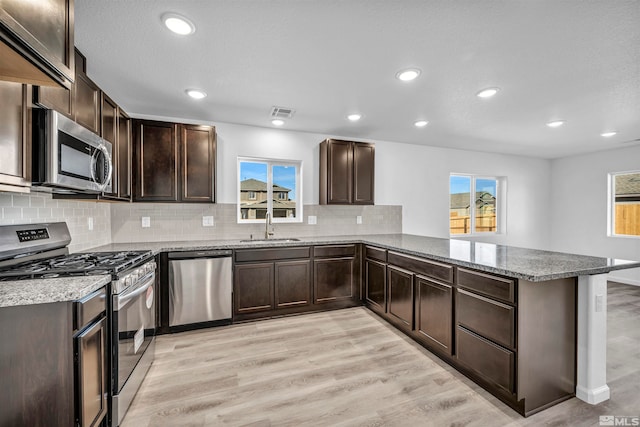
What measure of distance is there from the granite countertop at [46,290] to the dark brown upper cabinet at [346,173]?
2.83m

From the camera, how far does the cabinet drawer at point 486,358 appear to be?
184 cm

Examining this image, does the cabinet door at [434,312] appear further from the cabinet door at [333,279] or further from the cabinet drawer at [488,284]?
the cabinet door at [333,279]

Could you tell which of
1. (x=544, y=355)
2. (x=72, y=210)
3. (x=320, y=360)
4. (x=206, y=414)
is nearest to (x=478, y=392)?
(x=544, y=355)

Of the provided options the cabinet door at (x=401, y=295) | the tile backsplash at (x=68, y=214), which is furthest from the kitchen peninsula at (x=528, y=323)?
the tile backsplash at (x=68, y=214)

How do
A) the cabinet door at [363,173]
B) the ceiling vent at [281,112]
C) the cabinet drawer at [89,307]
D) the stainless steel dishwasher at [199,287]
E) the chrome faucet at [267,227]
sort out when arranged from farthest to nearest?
the cabinet door at [363,173] < the chrome faucet at [267,227] < the ceiling vent at [281,112] < the stainless steel dishwasher at [199,287] < the cabinet drawer at [89,307]

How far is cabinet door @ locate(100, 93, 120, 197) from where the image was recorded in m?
2.35

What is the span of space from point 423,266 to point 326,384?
4.32 feet

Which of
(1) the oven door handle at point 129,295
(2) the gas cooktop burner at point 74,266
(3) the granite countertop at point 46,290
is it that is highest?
(2) the gas cooktop burner at point 74,266

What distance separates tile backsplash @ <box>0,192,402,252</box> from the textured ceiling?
3.72 ft

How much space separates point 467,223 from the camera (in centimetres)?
544

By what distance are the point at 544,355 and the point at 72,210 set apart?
12.7ft

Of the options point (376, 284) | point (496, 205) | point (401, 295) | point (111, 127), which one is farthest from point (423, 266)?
point (496, 205)

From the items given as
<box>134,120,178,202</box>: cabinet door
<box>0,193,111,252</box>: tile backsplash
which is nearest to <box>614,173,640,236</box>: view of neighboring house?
<box>134,120,178,202</box>: cabinet door

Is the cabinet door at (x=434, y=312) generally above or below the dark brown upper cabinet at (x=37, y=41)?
below
